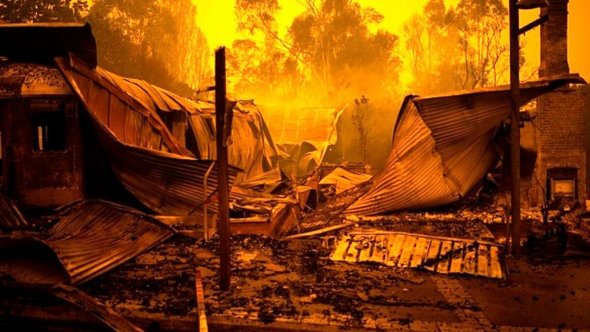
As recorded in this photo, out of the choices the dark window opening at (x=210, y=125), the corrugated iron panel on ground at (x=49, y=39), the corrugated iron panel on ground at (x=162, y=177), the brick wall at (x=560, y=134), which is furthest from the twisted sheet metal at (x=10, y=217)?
the brick wall at (x=560, y=134)

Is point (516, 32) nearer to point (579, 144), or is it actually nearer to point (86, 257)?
point (86, 257)

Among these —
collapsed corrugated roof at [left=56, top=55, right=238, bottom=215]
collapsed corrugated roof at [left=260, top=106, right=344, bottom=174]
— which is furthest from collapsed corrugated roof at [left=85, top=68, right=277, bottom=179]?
collapsed corrugated roof at [left=260, top=106, right=344, bottom=174]

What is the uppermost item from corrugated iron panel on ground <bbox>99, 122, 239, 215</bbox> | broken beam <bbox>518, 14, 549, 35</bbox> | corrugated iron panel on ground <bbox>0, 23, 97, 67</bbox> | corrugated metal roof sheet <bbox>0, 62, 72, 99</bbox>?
corrugated iron panel on ground <bbox>0, 23, 97, 67</bbox>

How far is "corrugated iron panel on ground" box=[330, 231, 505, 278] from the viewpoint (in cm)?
668

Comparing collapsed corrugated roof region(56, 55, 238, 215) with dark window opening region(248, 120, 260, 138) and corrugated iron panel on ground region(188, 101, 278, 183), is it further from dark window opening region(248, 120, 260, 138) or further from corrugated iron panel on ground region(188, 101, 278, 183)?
dark window opening region(248, 120, 260, 138)

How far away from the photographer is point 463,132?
956 centimetres

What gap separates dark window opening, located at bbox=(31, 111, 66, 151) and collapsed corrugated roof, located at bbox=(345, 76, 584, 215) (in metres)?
5.94

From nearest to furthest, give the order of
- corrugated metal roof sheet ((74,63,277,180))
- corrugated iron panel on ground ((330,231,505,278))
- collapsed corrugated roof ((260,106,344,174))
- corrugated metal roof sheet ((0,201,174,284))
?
corrugated metal roof sheet ((0,201,174,284)), corrugated iron panel on ground ((330,231,505,278)), corrugated metal roof sheet ((74,63,277,180)), collapsed corrugated roof ((260,106,344,174))

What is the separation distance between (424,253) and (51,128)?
7794 millimetres

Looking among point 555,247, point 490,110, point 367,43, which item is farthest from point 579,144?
point 367,43

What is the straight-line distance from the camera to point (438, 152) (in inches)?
383

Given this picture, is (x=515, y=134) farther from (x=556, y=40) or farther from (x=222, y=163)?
(x=556, y=40)

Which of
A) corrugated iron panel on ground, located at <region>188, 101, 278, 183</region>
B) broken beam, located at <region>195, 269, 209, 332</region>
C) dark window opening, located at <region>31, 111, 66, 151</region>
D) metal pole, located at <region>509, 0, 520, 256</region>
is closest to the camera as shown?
broken beam, located at <region>195, 269, 209, 332</region>

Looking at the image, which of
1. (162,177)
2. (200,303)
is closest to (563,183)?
(162,177)
